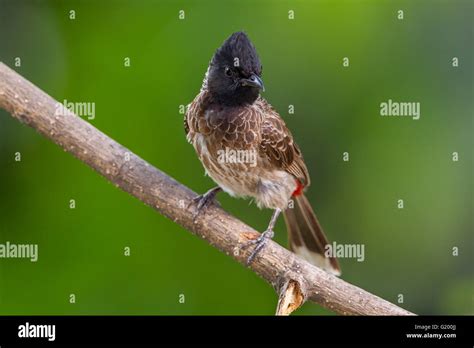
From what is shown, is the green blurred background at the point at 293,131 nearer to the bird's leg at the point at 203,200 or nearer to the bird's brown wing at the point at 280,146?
the bird's brown wing at the point at 280,146

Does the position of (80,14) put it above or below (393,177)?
above

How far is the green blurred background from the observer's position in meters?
4.78

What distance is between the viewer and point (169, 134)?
4.94 metres

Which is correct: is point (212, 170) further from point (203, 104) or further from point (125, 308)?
point (125, 308)

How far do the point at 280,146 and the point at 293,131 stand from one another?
0.21 meters

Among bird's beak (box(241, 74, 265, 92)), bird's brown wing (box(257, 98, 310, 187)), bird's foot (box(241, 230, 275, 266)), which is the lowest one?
bird's foot (box(241, 230, 275, 266))

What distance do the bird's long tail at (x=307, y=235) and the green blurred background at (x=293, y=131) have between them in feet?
0.49

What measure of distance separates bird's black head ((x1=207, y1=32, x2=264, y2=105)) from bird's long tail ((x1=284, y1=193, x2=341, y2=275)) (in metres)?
0.93

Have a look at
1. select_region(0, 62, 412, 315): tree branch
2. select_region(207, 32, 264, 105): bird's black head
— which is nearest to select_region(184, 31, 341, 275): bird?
select_region(207, 32, 264, 105): bird's black head

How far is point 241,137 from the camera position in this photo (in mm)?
4727

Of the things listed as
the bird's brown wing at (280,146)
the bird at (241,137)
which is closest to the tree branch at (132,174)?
the bird at (241,137)

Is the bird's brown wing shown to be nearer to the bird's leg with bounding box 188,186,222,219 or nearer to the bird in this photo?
the bird

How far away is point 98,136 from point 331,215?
177 centimetres
